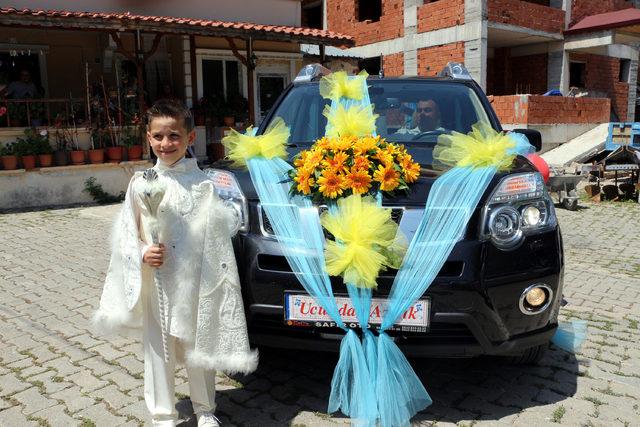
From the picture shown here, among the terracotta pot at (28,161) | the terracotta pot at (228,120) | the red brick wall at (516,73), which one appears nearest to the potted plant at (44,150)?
the terracotta pot at (28,161)

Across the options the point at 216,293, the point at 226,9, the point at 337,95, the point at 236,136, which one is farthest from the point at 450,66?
Answer: the point at 226,9

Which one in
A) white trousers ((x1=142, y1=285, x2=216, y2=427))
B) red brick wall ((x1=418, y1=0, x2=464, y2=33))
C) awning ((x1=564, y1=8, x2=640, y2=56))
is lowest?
white trousers ((x1=142, y1=285, x2=216, y2=427))

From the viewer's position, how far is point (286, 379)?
321 centimetres

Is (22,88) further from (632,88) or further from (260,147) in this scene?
(632,88)

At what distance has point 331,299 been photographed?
2.54 m

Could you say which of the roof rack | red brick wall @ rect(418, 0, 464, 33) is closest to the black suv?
the roof rack

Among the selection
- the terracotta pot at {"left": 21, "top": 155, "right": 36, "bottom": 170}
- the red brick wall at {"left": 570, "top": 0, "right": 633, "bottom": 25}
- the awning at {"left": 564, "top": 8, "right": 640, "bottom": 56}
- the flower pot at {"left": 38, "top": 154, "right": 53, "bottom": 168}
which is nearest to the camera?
the terracotta pot at {"left": 21, "top": 155, "right": 36, "bottom": 170}

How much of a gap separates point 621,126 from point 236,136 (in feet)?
32.8

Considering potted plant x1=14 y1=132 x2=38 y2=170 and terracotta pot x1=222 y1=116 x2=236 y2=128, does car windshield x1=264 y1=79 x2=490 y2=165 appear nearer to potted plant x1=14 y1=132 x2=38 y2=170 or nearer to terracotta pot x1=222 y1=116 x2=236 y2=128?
potted plant x1=14 y1=132 x2=38 y2=170

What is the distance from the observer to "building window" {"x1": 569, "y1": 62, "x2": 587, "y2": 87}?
19359 millimetres

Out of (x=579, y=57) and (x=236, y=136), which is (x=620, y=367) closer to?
(x=236, y=136)

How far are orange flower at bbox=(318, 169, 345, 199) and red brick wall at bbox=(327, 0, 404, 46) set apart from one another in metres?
16.7

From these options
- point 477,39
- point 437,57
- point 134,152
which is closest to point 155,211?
point 134,152

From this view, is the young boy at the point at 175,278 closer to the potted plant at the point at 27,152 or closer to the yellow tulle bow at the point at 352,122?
the yellow tulle bow at the point at 352,122
